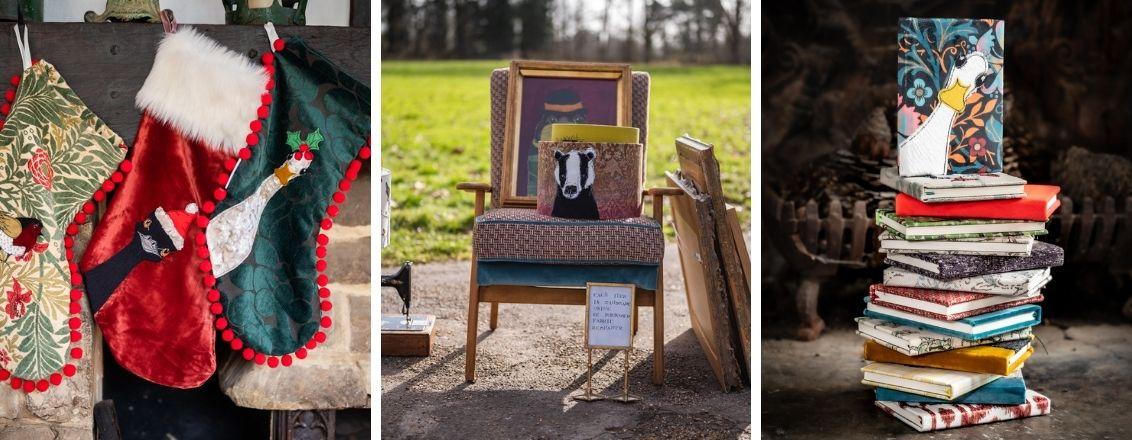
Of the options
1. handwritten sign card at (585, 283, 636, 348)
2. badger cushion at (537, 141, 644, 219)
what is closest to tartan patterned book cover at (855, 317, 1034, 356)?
handwritten sign card at (585, 283, 636, 348)

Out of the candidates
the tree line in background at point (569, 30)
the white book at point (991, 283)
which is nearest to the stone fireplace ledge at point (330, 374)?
the white book at point (991, 283)

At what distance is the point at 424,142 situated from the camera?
9008mm

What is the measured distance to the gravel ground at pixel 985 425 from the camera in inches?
157

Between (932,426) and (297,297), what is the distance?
7.81 ft

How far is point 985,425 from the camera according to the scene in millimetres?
4023

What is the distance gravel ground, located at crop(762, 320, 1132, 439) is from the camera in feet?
13.1

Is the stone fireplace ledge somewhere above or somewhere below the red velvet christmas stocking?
below

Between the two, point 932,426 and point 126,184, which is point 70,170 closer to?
point 126,184

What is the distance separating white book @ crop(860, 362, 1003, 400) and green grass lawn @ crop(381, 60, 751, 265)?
339 cm

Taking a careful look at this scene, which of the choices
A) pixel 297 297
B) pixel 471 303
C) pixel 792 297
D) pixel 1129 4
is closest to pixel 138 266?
pixel 297 297

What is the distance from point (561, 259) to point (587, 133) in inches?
20.7

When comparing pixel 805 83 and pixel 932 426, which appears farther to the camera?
pixel 805 83

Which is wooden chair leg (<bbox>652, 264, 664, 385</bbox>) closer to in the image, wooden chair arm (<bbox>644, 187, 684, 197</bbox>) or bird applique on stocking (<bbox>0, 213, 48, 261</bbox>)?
wooden chair arm (<bbox>644, 187, 684, 197</bbox>)

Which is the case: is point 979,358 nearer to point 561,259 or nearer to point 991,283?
point 991,283
